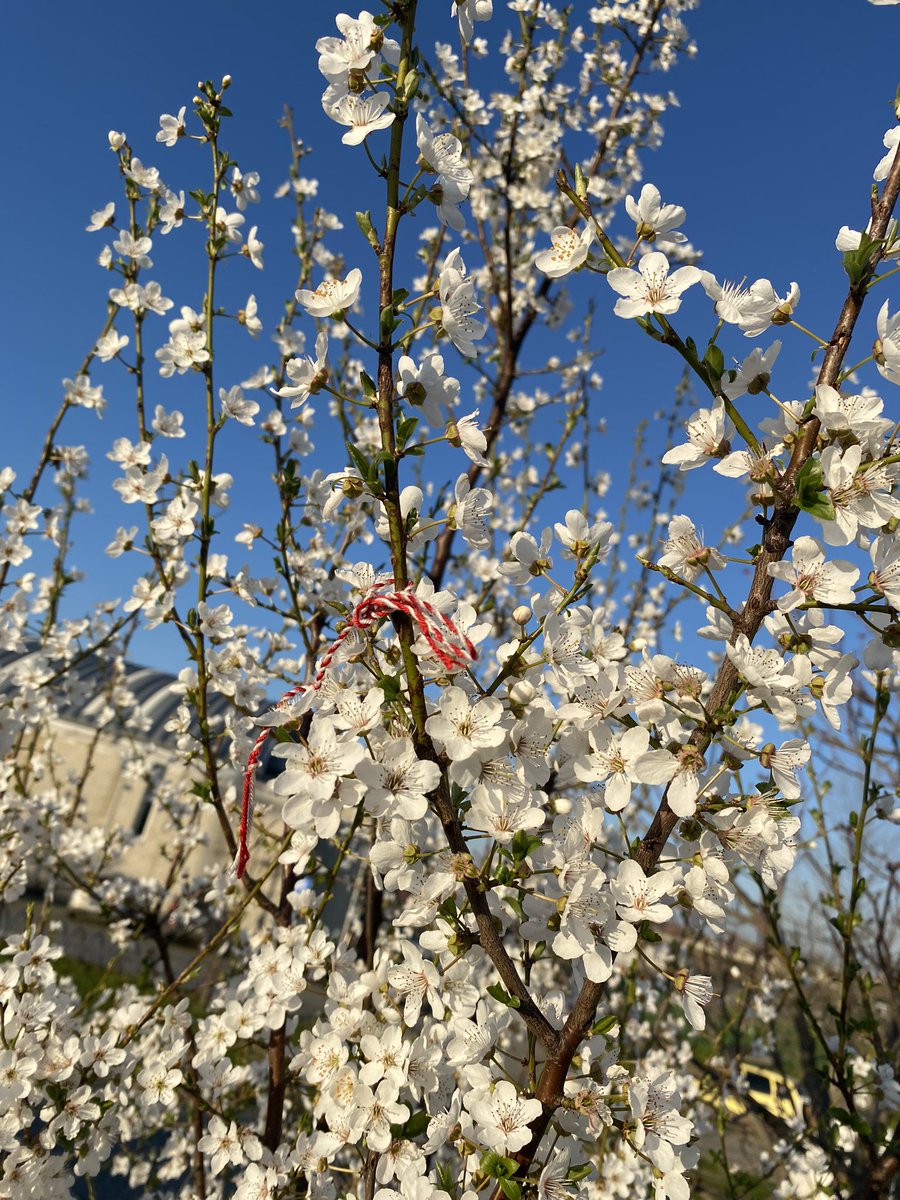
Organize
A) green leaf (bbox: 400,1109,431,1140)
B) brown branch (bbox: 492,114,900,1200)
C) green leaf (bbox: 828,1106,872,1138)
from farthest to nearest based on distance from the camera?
green leaf (bbox: 828,1106,872,1138), green leaf (bbox: 400,1109,431,1140), brown branch (bbox: 492,114,900,1200)

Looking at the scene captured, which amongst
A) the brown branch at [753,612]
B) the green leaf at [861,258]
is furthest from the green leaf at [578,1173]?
the green leaf at [861,258]

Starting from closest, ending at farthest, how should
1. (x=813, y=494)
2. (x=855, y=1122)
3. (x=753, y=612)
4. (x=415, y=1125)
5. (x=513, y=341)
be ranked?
(x=813, y=494)
(x=753, y=612)
(x=415, y=1125)
(x=855, y=1122)
(x=513, y=341)

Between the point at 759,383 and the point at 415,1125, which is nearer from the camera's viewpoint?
the point at 759,383

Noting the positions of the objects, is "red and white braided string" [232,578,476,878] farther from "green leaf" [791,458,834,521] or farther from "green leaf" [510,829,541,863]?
"green leaf" [791,458,834,521]

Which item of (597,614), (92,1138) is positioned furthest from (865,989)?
(92,1138)

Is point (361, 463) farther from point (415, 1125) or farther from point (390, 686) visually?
point (415, 1125)

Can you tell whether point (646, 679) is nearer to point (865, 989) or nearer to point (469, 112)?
point (865, 989)

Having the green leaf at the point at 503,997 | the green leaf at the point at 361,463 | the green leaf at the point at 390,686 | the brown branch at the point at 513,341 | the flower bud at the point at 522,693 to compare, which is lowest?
the green leaf at the point at 503,997

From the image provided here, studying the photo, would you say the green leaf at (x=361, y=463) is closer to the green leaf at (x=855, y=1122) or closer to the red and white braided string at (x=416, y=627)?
the red and white braided string at (x=416, y=627)

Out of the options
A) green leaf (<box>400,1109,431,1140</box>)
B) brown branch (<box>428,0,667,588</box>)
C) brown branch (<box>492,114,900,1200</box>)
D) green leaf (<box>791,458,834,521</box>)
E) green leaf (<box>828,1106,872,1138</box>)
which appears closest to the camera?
green leaf (<box>791,458,834,521</box>)

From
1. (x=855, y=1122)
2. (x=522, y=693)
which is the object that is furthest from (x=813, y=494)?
(x=855, y=1122)

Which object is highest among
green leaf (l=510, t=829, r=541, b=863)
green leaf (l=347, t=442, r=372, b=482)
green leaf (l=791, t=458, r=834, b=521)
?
green leaf (l=791, t=458, r=834, b=521)

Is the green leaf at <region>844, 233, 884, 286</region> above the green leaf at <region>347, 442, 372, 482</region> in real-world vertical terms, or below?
above

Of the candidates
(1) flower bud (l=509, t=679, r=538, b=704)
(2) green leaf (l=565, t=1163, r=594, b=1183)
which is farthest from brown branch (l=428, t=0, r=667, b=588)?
(2) green leaf (l=565, t=1163, r=594, b=1183)
